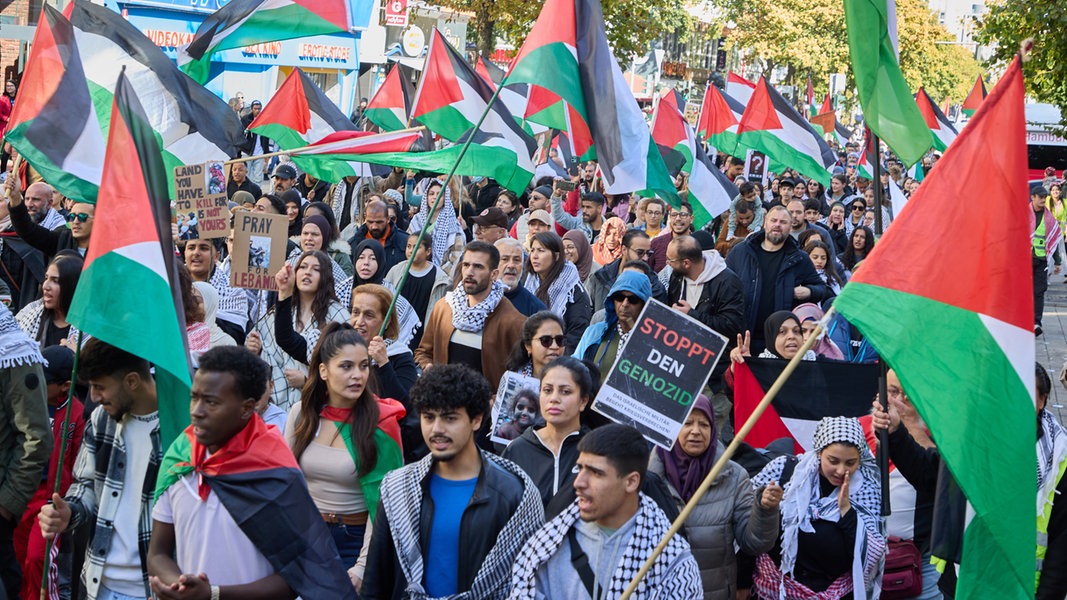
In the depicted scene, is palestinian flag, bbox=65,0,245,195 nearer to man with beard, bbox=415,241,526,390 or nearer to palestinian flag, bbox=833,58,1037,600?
man with beard, bbox=415,241,526,390

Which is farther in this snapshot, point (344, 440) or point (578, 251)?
point (578, 251)

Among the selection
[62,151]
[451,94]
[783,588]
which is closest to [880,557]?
[783,588]

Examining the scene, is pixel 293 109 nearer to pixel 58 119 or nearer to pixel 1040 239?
pixel 58 119

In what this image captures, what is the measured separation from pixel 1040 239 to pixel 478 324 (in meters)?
12.6

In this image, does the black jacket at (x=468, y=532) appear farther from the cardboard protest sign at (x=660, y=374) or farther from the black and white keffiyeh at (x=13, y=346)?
the black and white keffiyeh at (x=13, y=346)

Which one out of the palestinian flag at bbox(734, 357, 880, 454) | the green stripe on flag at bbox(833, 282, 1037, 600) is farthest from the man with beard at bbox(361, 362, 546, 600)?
the palestinian flag at bbox(734, 357, 880, 454)

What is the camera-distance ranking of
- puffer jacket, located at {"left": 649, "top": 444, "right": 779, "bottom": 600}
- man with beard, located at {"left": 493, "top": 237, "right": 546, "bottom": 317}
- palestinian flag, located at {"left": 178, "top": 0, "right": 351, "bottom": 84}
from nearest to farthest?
1. puffer jacket, located at {"left": 649, "top": 444, "right": 779, "bottom": 600}
2. man with beard, located at {"left": 493, "top": 237, "right": 546, "bottom": 317}
3. palestinian flag, located at {"left": 178, "top": 0, "right": 351, "bottom": 84}

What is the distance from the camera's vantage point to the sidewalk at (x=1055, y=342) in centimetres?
1334

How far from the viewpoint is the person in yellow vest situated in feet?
54.6

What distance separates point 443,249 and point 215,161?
8.01 ft

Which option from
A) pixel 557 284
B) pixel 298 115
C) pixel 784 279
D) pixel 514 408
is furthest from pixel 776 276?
pixel 298 115

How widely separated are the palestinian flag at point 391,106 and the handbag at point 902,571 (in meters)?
10.5

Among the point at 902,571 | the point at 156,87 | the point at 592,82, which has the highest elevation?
the point at 592,82

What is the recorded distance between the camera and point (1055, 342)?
16.7 m
